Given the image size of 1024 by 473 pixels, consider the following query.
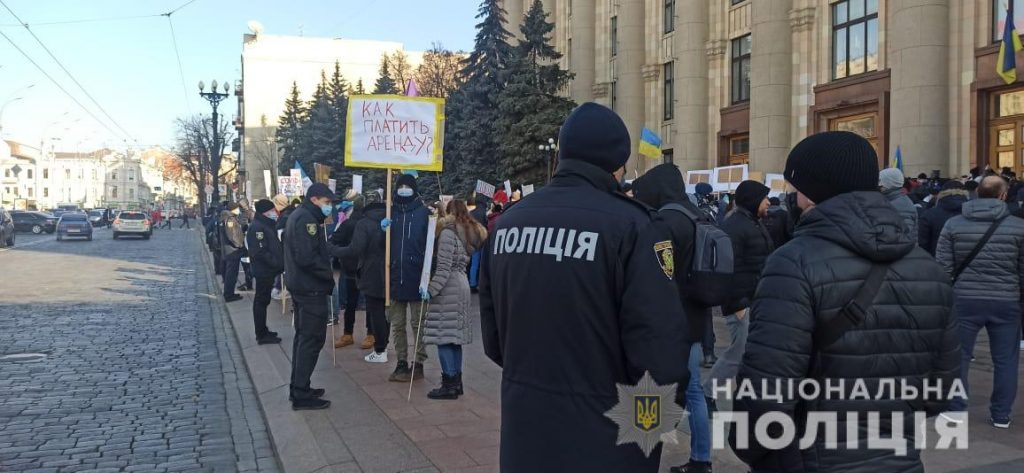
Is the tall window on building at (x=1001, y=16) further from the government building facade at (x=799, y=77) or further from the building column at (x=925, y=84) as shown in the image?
the building column at (x=925, y=84)

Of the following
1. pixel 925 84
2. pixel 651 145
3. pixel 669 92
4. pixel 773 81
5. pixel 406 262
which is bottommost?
pixel 406 262

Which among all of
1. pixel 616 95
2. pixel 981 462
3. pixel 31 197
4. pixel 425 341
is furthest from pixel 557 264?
pixel 31 197

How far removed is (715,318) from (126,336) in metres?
9.55

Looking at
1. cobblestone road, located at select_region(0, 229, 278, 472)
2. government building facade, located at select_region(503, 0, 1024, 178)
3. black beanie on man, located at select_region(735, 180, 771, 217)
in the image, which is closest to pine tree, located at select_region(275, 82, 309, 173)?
government building facade, located at select_region(503, 0, 1024, 178)

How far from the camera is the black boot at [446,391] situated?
7492 millimetres

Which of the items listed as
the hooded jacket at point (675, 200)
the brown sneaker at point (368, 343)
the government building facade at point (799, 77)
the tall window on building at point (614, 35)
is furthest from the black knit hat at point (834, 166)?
the tall window on building at point (614, 35)

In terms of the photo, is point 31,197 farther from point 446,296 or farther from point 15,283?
point 446,296

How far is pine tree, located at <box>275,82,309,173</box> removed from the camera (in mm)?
64000

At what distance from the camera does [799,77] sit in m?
24.4

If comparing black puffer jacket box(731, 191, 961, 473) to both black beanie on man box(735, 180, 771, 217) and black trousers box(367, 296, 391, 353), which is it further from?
black trousers box(367, 296, 391, 353)

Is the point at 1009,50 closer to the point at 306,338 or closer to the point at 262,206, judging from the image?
the point at 262,206

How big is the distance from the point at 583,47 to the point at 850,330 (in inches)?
1441

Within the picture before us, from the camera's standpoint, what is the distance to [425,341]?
25.0ft

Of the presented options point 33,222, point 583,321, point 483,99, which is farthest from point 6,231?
point 583,321
